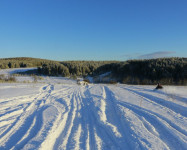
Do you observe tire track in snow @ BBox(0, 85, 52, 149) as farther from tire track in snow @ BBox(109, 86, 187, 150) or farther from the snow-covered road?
tire track in snow @ BBox(109, 86, 187, 150)

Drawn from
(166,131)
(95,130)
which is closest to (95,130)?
(95,130)

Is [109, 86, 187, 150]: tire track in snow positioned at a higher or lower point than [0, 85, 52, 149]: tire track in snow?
lower

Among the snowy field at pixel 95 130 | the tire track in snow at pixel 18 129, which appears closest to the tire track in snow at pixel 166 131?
the snowy field at pixel 95 130

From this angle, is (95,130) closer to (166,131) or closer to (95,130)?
(95,130)

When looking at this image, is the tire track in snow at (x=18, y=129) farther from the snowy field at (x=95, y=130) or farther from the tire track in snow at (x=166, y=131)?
the tire track in snow at (x=166, y=131)

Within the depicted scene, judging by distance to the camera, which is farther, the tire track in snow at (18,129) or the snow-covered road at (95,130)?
the tire track in snow at (18,129)

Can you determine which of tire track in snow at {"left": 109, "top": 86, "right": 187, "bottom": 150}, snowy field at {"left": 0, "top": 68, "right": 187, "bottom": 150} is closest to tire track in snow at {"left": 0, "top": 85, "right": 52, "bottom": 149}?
snowy field at {"left": 0, "top": 68, "right": 187, "bottom": 150}

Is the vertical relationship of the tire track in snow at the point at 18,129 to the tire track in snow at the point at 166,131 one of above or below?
above

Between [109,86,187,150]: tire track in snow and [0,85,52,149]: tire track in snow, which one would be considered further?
[0,85,52,149]: tire track in snow

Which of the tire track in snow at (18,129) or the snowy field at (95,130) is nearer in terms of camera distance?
the snowy field at (95,130)

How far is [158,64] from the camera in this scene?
19.6 meters

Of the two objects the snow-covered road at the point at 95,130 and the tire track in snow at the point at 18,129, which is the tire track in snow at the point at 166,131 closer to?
the snow-covered road at the point at 95,130

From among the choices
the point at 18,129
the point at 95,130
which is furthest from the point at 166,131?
the point at 18,129

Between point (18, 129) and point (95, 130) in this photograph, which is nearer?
point (95, 130)
